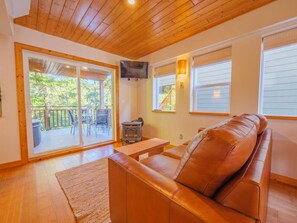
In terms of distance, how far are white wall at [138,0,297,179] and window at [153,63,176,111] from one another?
0.87 feet

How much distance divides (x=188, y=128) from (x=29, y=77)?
3.25 metres

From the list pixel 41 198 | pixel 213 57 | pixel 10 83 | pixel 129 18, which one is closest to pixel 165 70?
pixel 213 57

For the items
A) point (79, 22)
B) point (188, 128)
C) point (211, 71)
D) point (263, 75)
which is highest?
point (79, 22)

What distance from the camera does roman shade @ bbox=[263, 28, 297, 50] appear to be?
1.89 meters

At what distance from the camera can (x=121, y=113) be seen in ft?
13.3

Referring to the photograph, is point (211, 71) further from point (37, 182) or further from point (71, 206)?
point (37, 182)

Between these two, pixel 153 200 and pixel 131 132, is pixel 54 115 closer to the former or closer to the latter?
pixel 131 132

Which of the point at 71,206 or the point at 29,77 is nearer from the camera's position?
the point at 71,206

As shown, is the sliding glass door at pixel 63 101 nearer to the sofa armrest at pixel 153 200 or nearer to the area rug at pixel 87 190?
the area rug at pixel 87 190

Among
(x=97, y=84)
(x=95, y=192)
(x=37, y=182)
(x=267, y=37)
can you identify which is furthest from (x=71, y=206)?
(x=267, y=37)

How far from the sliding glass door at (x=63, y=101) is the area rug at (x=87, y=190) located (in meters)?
1.20

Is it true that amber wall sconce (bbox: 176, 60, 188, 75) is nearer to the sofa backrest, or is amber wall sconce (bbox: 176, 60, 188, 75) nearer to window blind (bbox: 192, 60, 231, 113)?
window blind (bbox: 192, 60, 231, 113)

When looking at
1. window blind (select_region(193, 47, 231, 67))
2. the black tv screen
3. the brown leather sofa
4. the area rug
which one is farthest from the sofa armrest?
the black tv screen

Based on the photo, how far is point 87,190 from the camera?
1.77 meters
